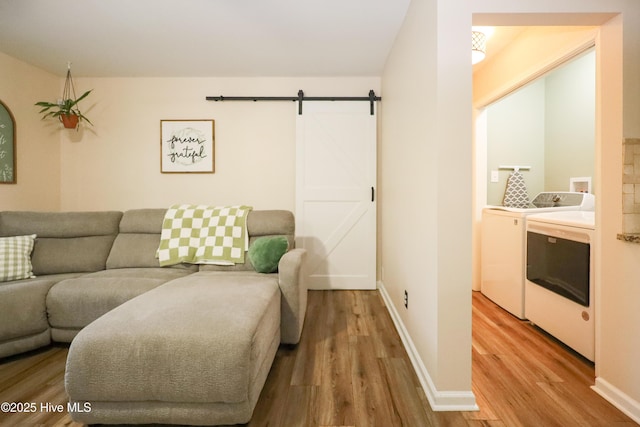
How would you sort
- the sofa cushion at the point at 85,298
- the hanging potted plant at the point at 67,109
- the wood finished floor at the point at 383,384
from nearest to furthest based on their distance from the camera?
the wood finished floor at the point at 383,384 < the sofa cushion at the point at 85,298 < the hanging potted plant at the point at 67,109

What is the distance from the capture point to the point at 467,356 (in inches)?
55.6

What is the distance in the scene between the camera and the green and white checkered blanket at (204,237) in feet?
7.82

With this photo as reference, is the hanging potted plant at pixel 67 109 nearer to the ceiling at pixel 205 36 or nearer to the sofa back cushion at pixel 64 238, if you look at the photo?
the ceiling at pixel 205 36

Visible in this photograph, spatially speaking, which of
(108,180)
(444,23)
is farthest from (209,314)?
(108,180)

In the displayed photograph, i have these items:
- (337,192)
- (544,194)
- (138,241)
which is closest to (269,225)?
(337,192)

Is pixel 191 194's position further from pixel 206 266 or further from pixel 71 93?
pixel 71 93

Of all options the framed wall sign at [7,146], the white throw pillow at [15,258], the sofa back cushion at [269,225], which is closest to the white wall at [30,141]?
the framed wall sign at [7,146]

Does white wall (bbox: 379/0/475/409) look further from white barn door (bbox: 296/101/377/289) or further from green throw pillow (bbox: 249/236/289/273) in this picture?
white barn door (bbox: 296/101/377/289)

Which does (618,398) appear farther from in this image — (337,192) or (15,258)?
(15,258)

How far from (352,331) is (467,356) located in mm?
967

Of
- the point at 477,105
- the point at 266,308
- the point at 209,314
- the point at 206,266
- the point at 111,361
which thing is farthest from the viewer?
the point at 477,105

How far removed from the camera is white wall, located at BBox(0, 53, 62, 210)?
2721mm

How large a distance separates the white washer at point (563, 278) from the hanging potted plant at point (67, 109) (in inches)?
172

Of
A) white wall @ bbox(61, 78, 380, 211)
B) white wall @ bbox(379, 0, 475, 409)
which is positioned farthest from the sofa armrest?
white wall @ bbox(61, 78, 380, 211)
